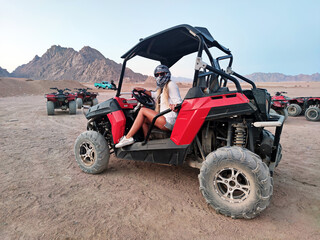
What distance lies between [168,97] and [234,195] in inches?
62.0

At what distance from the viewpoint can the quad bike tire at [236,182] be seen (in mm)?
2357

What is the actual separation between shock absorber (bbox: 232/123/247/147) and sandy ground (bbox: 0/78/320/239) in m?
0.88

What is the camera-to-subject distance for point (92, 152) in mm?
3770

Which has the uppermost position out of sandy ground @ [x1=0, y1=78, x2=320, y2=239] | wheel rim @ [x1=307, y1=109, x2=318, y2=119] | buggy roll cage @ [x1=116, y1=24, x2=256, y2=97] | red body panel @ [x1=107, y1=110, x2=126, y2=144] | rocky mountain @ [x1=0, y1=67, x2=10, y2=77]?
rocky mountain @ [x1=0, y1=67, x2=10, y2=77]

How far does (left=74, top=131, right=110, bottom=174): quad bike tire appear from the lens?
11.9ft

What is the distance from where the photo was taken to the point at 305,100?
36.1ft

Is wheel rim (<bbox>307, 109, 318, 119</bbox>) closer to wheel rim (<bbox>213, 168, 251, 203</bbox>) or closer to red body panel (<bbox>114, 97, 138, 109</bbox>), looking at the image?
wheel rim (<bbox>213, 168, 251, 203</bbox>)

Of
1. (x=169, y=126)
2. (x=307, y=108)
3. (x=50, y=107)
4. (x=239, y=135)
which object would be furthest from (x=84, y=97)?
(x=239, y=135)

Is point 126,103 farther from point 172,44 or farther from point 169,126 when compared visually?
point 172,44

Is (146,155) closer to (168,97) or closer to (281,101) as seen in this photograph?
(168,97)

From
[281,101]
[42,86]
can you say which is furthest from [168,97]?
[42,86]

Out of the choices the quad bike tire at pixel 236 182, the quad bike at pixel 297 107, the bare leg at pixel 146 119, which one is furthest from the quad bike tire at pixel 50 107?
the quad bike at pixel 297 107

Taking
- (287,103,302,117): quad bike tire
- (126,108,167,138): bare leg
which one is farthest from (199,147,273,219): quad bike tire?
(287,103,302,117): quad bike tire

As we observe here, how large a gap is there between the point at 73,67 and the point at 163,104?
6239 inches
